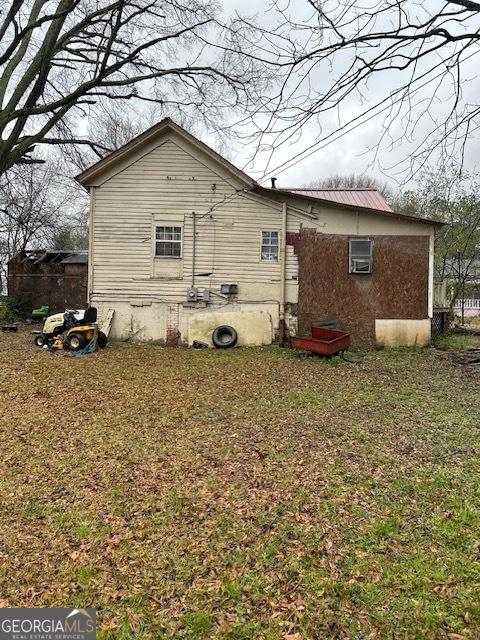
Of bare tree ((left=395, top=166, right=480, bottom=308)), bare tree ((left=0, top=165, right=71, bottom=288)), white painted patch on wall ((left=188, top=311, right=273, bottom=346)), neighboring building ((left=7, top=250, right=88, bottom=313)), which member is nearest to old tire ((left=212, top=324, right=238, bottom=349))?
white painted patch on wall ((left=188, top=311, right=273, bottom=346))

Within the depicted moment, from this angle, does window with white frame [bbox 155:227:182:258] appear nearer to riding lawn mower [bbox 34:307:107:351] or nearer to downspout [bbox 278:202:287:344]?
riding lawn mower [bbox 34:307:107:351]

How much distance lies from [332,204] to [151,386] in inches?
274

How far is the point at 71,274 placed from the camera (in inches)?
668

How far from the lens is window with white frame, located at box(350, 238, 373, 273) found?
11.5m

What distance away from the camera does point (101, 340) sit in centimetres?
1078

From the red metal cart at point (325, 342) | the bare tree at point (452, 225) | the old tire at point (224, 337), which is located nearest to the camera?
the red metal cart at point (325, 342)

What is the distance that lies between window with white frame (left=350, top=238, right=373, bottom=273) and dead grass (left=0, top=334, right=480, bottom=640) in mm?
5455

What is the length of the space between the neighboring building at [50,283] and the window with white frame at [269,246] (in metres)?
8.51

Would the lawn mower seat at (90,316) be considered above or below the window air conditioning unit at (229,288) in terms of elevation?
below

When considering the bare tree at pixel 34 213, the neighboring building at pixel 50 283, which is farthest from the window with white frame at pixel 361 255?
the bare tree at pixel 34 213

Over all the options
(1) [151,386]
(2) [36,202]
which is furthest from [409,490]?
(2) [36,202]

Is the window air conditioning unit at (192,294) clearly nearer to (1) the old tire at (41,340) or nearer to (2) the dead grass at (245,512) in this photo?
(1) the old tire at (41,340)

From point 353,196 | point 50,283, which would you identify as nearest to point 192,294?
point 353,196

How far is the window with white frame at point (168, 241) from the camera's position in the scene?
11664 millimetres
